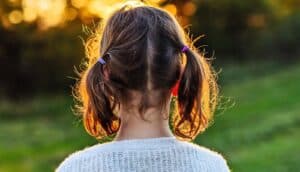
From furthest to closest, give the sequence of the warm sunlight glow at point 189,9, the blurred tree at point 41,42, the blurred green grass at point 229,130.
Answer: the warm sunlight glow at point 189,9
the blurred tree at point 41,42
the blurred green grass at point 229,130

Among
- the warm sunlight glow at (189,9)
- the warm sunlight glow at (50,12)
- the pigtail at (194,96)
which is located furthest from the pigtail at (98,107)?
the warm sunlight glow at (189,9)

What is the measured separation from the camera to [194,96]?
2.55m

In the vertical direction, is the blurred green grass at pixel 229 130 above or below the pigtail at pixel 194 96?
below

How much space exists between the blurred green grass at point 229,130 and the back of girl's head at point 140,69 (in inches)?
161

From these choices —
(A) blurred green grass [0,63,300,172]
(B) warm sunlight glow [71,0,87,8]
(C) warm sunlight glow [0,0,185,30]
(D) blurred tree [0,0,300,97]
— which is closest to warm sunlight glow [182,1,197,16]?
(D) blurred tree [0,0,300,97]

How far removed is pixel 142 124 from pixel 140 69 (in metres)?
0.16

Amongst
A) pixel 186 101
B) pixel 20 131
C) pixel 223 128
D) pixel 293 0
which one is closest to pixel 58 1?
pixel 20 131

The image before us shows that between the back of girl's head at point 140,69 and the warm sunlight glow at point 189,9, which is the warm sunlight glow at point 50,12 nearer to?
the warm sunlight glow at point 189,9

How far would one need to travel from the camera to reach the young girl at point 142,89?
7.78 ft

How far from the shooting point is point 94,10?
46.3ft

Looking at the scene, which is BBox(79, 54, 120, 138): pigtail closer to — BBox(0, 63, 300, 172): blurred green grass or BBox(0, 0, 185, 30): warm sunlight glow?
BBox(0, 63, 300, 172): blurred green grass

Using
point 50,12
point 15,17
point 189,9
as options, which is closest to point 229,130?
point 15,17

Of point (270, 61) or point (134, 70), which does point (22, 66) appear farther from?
point (134, 70)

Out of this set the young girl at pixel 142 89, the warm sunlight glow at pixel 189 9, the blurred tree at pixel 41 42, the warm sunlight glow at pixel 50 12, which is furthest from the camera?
the warm sunlight glow at pixel 189 9
